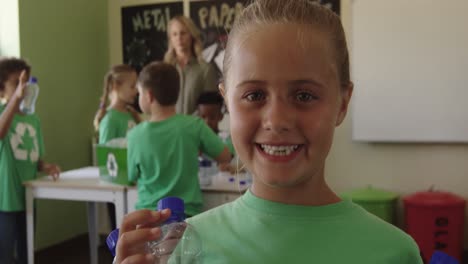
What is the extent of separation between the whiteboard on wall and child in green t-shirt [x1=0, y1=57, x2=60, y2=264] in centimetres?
244

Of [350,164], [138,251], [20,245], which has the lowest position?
[20,245]

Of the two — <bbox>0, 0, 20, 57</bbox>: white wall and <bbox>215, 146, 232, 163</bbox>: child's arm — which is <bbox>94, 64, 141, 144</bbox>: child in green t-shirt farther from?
<bbox>215, 146, 232, 163</bbox>: child's arm

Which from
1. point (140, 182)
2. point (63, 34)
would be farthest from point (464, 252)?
→ point (63, 34)

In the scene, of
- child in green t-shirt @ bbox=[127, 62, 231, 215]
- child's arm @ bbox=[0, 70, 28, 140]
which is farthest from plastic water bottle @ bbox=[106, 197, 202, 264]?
child's arm @ bbox=[0, 70, 28, 140]

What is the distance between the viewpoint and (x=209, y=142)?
8.55 feet

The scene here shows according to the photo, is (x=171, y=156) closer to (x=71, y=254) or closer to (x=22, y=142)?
(x=22, y=142)

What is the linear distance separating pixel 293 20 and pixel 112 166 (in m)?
2.29

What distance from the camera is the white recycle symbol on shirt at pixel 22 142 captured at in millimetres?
3071

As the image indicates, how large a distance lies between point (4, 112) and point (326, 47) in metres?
2.61

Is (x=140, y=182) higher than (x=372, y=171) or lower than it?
higher

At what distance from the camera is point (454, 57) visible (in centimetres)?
387

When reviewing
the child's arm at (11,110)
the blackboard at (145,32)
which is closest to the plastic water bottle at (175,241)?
the child's arm at (11,110)

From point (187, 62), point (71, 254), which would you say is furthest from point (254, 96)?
point (71, 254)

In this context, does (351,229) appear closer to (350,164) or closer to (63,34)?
(350,164)
